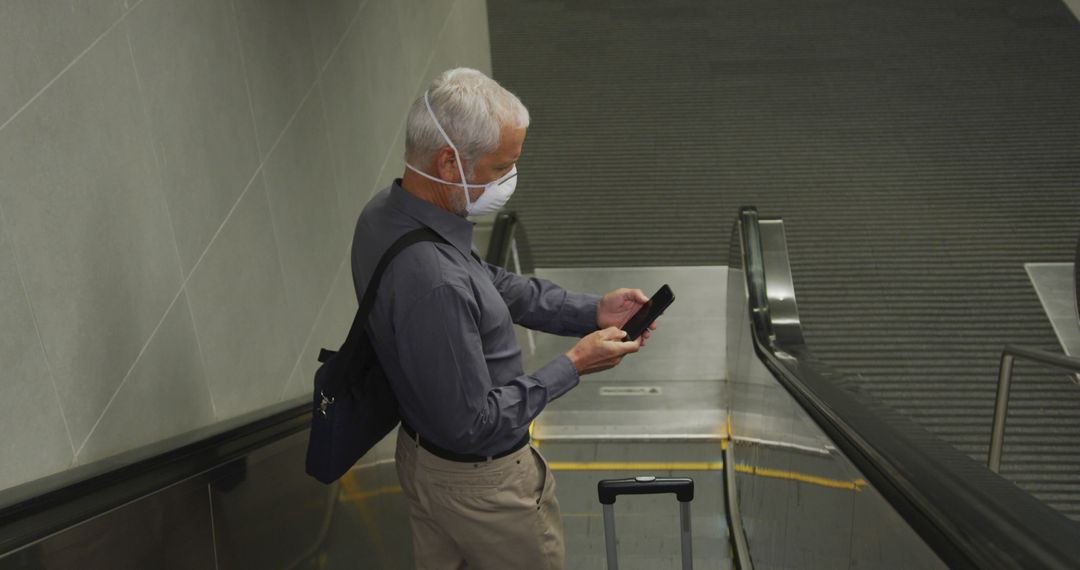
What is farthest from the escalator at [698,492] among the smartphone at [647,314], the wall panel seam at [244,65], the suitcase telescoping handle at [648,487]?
the wall panel seam at [244,65]

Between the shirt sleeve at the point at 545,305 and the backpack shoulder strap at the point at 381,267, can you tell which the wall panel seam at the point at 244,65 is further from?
the backpack shoulder strap at the point at 381,267

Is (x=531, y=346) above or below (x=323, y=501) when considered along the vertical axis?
below

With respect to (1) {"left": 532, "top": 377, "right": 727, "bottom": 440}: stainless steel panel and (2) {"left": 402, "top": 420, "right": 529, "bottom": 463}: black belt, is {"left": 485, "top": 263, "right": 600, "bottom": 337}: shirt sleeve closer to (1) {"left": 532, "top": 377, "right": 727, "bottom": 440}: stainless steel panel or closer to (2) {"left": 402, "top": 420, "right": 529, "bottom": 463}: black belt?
(2) {"left": 402, "top": 420, "right": 529, "bottom": 463}: black belt

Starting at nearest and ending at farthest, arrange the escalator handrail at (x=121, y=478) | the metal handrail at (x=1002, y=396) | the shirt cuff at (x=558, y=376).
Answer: the escalator handrail at (x=121, y=478), the shirt cuff at (x=558, y=376), the metal handrail at (x=1002, y=396)

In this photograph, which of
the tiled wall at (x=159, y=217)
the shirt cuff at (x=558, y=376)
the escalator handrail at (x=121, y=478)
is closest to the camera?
the escalator handrail at (x=121, y=478)

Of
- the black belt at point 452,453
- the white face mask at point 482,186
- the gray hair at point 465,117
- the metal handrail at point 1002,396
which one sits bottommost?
the metal handrail at point 1002,396

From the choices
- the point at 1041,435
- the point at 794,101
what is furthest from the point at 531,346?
the point at 794,101

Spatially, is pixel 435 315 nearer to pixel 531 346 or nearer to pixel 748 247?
pixel 748 247

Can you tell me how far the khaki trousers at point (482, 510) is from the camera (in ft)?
7.79

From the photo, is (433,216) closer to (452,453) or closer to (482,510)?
(452,453)

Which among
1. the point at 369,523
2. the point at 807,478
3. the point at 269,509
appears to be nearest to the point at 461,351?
the point at 269,509

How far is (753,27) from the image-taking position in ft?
36.5

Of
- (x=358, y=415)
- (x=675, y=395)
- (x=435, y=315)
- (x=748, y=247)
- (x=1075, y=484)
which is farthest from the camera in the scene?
(x=675, y=395)

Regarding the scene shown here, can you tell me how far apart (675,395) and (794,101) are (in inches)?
179
